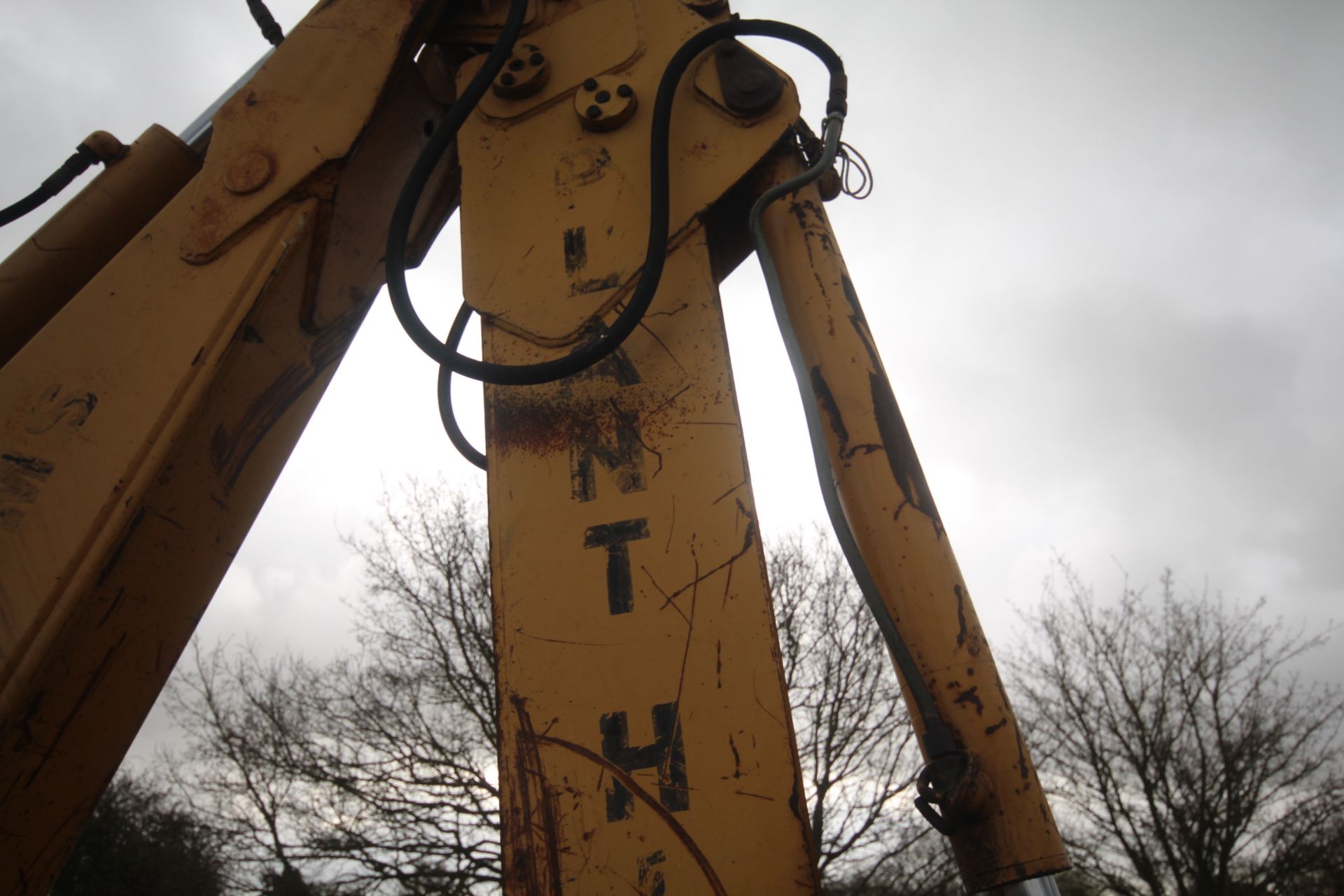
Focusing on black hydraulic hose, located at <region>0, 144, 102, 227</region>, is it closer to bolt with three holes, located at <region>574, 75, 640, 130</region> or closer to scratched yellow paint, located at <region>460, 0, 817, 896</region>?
scratched yellow paint, located at <region>460, 0, 817, 896</region>

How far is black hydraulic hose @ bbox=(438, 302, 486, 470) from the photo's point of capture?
62.7 inches

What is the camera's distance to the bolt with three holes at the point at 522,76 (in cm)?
149

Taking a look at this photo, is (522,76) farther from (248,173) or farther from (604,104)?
(248,173)

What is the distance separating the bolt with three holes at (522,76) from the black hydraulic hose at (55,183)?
948mm

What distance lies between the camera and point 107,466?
1104 millimetres

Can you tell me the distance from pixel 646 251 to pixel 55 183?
1.44 metres

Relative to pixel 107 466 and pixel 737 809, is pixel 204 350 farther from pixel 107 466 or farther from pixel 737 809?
pixel 737 809

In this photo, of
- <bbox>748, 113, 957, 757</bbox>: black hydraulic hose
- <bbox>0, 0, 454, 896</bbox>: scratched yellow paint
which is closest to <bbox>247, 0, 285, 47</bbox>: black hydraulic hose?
<bbox>0, 0, 454, 896</bbox>: scratched yellow paint

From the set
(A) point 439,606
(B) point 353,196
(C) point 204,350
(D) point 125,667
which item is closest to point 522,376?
(C) point 204,350

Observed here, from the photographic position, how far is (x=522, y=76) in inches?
58.9

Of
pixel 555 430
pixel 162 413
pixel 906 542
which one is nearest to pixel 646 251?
pixel 555 430

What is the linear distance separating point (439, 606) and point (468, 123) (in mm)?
11830

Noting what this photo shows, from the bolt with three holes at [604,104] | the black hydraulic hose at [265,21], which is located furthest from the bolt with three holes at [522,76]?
the black hydraulic hose at [265,21]

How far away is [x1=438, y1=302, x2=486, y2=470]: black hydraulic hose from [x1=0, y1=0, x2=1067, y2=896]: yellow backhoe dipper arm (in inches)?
7.2
